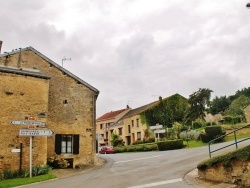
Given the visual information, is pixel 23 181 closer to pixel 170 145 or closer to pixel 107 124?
pixel 170 145

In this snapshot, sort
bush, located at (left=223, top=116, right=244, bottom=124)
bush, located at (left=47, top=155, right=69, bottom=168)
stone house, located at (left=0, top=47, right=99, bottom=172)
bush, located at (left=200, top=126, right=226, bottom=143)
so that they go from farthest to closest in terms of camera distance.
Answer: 1. bush, located at (left=223, top=116, right=244, bottom=124)
2. bush, located at (left=200, top=126, right=226, bottom=143)
3. bush, located at (left=47, top=155, right=69, bottom=168)
4. stone house, located at (left=0, top=47, right=99, bottom=172)

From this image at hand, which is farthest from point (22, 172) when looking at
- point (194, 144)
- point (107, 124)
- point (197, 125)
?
point (107, 124)

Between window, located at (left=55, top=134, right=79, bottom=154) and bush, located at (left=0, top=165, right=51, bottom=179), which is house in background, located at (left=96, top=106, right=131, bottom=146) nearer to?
window, located at (left=55, top=134, right=79, bottom=154)

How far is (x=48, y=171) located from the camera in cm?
1709

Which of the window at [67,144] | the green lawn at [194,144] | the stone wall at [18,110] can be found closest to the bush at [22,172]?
the stone wall at [18,110]

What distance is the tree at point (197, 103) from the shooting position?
4706 cm

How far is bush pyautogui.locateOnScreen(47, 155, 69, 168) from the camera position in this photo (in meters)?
19.3

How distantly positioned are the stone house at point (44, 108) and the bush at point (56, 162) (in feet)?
1.90

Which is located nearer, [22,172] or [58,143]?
[22,172]

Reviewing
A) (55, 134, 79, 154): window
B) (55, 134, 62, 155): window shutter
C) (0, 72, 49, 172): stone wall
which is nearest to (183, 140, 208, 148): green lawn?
(55, 134, 79, 154): window

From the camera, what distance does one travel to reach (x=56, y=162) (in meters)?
19.5

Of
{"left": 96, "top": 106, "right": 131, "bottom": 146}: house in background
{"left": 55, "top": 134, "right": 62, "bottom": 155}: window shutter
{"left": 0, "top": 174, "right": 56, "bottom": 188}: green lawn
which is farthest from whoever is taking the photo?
{"left": 96, "top": 106, "right": 131, "bottom": 146}: house in background

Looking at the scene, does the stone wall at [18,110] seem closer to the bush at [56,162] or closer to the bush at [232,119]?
the bush at [56,162]

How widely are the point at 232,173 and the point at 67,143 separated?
1353cm
